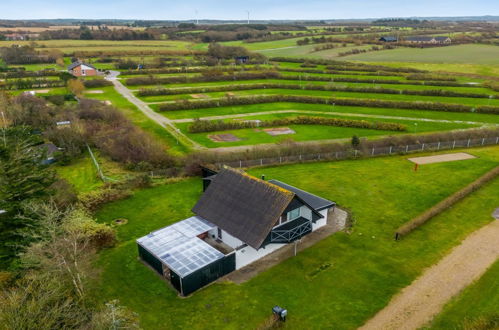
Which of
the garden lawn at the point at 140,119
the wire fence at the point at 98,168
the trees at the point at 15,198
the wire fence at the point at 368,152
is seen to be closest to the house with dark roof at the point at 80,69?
the garden lawn at the point at 140,119

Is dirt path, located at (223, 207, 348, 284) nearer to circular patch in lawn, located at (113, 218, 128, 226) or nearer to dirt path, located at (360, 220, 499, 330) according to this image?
dirt path, located at (360, 220, 499, 330)

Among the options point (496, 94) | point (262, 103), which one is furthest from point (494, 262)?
point (496, 94)

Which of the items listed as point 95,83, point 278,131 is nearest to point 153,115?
point 278,131

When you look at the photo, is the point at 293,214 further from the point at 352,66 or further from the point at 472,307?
the point at 352,66

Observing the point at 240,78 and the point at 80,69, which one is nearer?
the point at 240,78

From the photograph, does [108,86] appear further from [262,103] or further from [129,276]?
[129,276]

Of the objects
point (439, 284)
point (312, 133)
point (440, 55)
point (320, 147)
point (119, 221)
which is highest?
point (440, 55)
